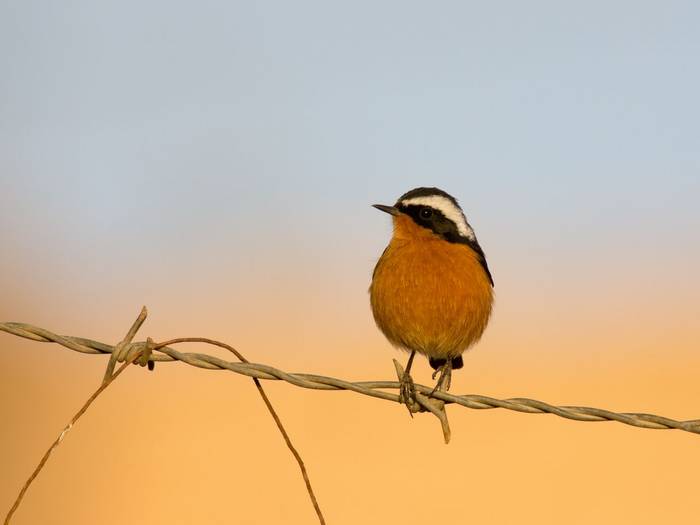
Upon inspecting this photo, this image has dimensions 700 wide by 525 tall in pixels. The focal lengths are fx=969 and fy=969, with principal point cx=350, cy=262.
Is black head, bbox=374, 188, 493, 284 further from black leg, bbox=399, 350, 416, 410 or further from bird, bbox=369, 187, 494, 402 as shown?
black leg, bbox=399, 350, 416, 410

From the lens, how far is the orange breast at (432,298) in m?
6.31

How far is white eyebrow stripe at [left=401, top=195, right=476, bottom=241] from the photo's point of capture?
6.99 meters

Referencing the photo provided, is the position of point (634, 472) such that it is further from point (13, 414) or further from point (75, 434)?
point (13, 414)

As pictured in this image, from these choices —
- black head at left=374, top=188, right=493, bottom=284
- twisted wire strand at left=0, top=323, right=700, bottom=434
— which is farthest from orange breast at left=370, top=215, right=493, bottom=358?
twisted wire strand at left=0, top=323, right=700, bottom=434

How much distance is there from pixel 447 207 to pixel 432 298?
98 cm

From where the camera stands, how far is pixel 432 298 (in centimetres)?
630

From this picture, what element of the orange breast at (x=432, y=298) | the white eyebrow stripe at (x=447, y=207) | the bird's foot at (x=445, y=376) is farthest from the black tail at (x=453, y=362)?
the white eyebrow stripe at (x=447, y=207)

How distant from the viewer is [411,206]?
277 inches

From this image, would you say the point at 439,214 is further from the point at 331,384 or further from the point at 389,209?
the point at 331,384

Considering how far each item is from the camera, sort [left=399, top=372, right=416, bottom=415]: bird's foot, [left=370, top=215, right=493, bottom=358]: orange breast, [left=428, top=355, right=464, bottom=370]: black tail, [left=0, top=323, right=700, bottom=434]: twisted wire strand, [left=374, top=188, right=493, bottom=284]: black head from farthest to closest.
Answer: [left=428, top=355, right=464, bottom=370]: black tail
[left=374, top=188, right=493, bottom=284]: black head
[left=370, top=215, right=493, bottom=358]: orange breast
[left=399, top=372, right=416, bottom=415]: bird's foot
[left=0, top=323, right=700, bottom=434]: twisted wire strand

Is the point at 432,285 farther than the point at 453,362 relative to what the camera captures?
No

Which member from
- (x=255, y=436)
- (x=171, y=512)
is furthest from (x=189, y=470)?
(x=255, y=436)

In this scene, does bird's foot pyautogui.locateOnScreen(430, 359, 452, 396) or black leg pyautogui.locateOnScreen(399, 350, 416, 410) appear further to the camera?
bird's foot pyautogui.locateOnScreen(430, 359, 452, 396)

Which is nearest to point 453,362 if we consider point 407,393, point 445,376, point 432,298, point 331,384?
point 445,376
